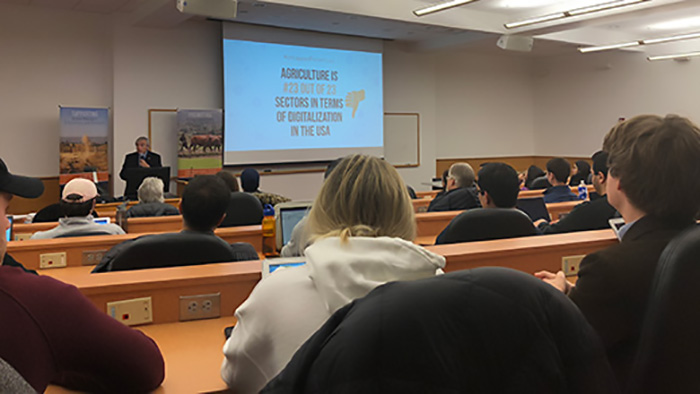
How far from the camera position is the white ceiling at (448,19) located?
7777 millimetres

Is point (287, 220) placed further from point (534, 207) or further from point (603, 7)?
point (603, 7)

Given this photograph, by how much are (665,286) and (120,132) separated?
8123 mm

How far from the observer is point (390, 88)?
11.0m

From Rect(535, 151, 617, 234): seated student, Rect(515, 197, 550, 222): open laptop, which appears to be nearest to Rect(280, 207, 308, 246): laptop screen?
Rect(535, 151, 617, 234): seated student

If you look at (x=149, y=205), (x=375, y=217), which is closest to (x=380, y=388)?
(x=375, y=217)

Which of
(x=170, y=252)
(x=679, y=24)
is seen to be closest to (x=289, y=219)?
(x=170, y=252)

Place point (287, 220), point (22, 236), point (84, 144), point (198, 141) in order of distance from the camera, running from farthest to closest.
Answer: point (198, 141)
point (84, 144)
point (22, 236)
point (287, 220)

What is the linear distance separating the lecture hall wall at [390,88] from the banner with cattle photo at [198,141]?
0.56m

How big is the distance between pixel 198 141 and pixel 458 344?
26.5 ft

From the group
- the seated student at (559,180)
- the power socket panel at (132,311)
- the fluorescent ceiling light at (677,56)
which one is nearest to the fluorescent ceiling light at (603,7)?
the seated student at (559,180)

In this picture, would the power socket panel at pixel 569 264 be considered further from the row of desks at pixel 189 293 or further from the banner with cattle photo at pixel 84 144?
the banner with cattle photo at pixel 84 144

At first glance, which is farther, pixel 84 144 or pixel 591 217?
pixel 84 144

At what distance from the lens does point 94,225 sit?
3.57 metres

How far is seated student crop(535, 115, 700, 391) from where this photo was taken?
1.41 meters
